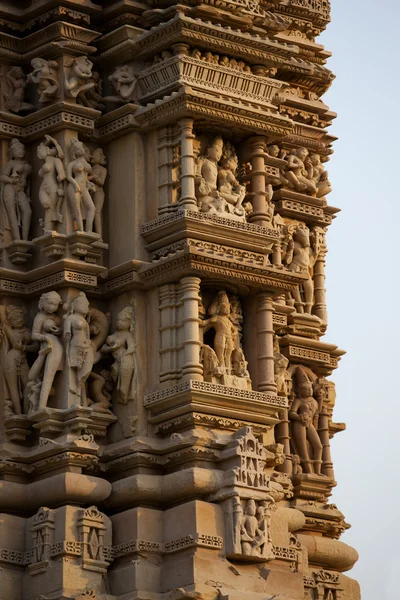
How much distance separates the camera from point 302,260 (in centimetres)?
3381

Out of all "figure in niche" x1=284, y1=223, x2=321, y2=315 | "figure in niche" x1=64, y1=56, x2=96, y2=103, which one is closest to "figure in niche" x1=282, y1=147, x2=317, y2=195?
"figure in niche" x1=284, y1=223, x2=321, y2=315

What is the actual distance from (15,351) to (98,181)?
93.9 inches

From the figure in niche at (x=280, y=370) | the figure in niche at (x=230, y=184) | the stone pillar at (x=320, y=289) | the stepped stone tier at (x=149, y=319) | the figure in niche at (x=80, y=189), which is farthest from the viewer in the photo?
the stone pillar at (x=320, y=289)

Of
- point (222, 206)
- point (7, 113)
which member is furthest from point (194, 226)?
point (7, 113)

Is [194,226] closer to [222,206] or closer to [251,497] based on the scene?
[222,206]

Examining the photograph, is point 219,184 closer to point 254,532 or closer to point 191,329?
point 191,329

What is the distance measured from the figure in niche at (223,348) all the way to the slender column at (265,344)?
0.80ft

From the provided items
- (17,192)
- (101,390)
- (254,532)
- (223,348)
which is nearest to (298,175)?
(223,348)

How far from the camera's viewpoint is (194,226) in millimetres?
30391

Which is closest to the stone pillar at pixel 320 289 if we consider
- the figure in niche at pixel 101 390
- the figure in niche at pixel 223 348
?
the figure in niche at pixel 223 348

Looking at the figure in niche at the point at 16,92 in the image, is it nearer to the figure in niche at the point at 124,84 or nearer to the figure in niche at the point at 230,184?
the figure in niche at the point at 124,84

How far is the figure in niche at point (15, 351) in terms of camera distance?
1211 inches

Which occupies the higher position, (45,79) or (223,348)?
(45,79)

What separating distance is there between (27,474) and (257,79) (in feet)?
18.7
